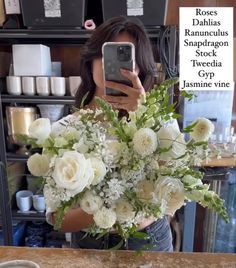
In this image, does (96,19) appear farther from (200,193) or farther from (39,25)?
(200,193)

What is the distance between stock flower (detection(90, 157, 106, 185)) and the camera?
440 mm

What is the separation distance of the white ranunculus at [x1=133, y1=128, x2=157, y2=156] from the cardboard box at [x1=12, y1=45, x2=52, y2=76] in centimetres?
122

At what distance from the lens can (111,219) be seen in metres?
0.46

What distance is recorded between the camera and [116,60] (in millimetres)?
820

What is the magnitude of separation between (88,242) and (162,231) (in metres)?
0.21

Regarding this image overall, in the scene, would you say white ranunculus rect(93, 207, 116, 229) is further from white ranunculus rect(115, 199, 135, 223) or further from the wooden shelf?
the wooden shelf

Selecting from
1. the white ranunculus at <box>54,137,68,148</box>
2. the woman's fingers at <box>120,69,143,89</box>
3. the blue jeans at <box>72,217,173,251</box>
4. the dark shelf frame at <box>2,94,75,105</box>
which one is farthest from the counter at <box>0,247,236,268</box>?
the dark shelf frame at <box>2,94,75,105</box>

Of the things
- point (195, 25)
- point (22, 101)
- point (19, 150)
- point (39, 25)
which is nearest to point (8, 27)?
point (39, 25)

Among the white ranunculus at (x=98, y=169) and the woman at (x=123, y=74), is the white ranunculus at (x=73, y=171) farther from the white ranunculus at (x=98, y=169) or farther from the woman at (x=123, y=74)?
the woman at (x=123, y=74)

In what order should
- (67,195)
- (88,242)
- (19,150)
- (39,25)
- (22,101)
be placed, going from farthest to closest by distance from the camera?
(19,150), (22,101), (39,25), (88,242), (67,195)

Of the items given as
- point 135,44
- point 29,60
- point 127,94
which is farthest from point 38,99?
point 127,94

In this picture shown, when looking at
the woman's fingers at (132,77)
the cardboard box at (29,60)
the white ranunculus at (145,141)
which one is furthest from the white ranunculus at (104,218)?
the cardboard box at (29,60)

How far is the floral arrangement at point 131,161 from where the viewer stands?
46 cm

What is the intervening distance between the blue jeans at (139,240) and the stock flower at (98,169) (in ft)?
0.96
